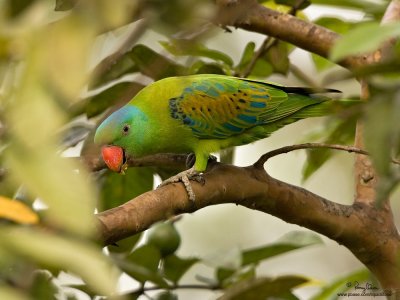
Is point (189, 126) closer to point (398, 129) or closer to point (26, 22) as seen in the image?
point (398, 129)

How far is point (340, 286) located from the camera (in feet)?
6.48

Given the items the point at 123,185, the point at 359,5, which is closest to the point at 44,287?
the point at 123,185

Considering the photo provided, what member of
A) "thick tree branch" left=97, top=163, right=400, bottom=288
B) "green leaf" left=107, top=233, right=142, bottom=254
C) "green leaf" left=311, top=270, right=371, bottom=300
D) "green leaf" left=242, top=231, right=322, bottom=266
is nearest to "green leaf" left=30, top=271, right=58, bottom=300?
"green leaf" left=107, top=233, right=142, bottom=254

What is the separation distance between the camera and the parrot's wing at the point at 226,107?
2568mm

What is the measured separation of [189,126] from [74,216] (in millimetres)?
2116

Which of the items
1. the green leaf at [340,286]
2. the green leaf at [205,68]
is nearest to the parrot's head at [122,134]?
the green leaf at [205,68]

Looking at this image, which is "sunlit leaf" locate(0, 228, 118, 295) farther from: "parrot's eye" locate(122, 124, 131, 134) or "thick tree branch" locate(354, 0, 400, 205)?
"parrot's eye" locate(122, 124, 131, 134)

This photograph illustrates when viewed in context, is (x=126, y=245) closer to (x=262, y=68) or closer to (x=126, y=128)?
(x=126, y=128)

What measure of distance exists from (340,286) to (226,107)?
900 millimetres

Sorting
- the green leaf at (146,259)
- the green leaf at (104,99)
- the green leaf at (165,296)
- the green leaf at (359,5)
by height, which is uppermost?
the green leaf at (359,5)

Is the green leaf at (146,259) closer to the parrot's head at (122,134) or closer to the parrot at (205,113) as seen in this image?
the parrot's head at (122,134)

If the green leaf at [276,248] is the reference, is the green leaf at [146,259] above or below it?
above

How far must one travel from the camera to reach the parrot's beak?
2.21 metres

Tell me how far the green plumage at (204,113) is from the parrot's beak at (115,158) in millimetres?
111
